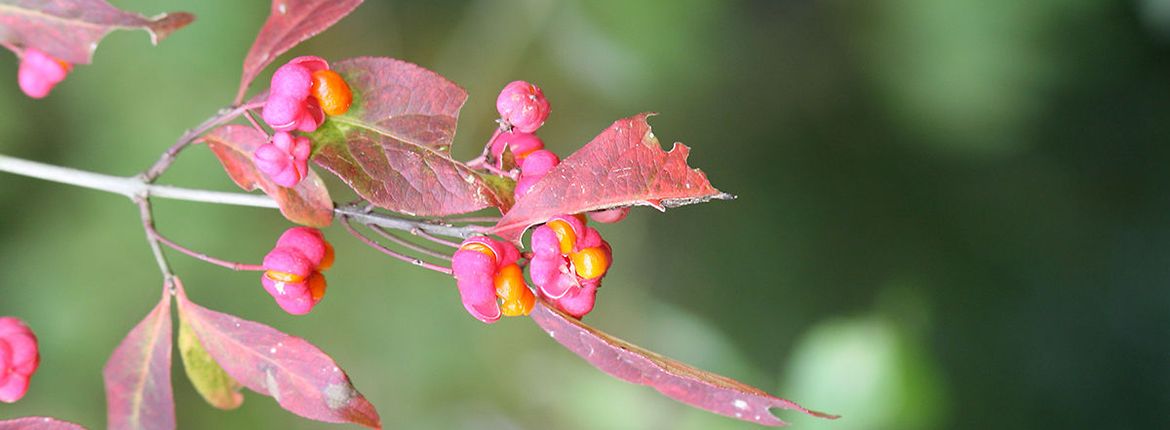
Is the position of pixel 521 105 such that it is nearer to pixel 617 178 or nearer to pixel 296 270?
pixel 617 178

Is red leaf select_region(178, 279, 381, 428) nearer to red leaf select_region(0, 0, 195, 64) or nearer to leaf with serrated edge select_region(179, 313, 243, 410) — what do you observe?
leaf with serrated edge select_region(179, 313, 243, 410)

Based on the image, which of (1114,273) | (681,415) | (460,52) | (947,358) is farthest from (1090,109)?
(460,52)

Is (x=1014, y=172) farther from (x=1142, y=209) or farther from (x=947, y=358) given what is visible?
(x=947, y=358)

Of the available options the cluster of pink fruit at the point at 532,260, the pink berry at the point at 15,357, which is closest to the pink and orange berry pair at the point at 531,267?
the cluster of pink fruit at the point at 532,260

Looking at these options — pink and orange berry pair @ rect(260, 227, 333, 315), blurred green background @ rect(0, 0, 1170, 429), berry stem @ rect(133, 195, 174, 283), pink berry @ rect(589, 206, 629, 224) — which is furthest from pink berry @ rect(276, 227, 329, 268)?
blurred green background @ rect(0, 0, 1170, 429)

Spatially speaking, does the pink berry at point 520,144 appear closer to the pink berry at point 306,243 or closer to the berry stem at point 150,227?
the pink berry at point 306,243

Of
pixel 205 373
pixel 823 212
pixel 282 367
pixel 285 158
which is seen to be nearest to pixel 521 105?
pixel 285 158
